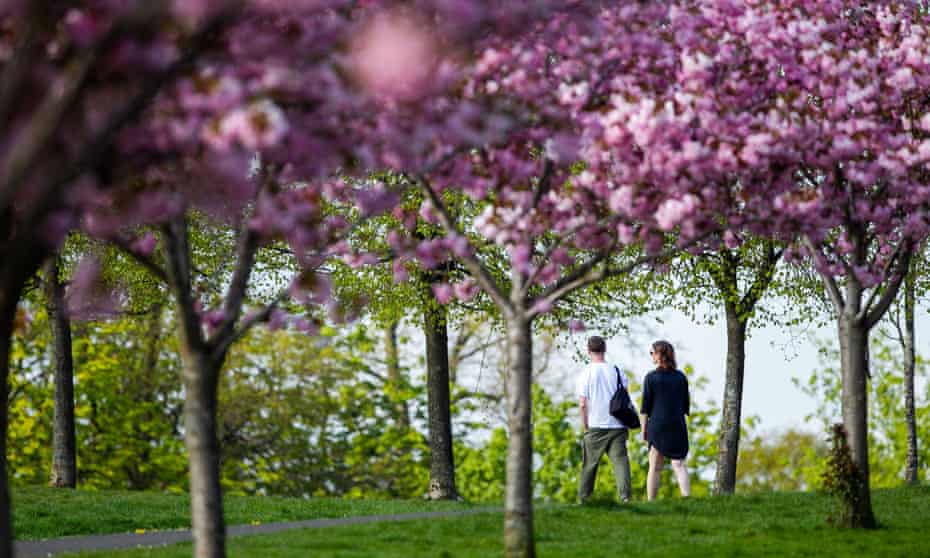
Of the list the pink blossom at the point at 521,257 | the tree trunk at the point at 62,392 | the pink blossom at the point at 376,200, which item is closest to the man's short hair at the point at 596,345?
the pink blossom at the point at 521,257

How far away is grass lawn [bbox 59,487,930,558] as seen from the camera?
1331 centimetres

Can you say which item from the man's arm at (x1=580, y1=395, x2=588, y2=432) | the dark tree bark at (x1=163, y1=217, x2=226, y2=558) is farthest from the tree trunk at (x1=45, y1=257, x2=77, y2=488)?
the dark tree bark at (x1=163, y1=217, x2=226, y2=558)

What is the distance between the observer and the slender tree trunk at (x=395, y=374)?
119 feet

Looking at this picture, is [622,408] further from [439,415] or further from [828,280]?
[439,415]

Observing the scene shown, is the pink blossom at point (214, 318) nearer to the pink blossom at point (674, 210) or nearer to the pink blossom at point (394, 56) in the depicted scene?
the pink blossom at point (394, 56)

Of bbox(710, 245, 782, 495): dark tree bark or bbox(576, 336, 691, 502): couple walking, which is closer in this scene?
bbox(576, 336, 691, 502): couple walking

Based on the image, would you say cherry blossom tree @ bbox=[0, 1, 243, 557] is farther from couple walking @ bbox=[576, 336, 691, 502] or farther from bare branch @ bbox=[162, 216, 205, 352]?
couple walking @ bbox=[576, 336, 691, 502]

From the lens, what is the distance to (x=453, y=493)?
23656 millimetres

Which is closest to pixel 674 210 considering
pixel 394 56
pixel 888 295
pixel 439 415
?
pixel 394 56

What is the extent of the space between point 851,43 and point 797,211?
11.3ft

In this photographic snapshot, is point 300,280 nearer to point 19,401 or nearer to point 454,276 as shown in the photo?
point 454,276

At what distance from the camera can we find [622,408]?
1850cm

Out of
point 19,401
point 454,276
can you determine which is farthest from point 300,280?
point 19,401

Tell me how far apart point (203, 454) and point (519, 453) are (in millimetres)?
3141
